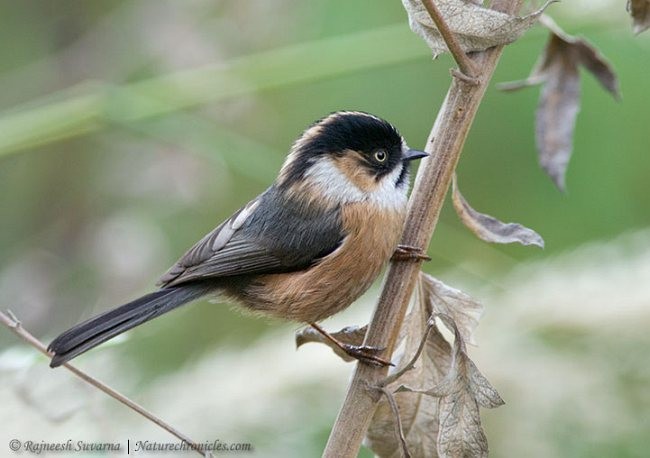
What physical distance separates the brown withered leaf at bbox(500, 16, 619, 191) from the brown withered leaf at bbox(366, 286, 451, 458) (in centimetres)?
49

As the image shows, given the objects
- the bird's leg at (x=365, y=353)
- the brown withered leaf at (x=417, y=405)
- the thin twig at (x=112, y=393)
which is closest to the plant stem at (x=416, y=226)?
the bird's leg at (x=365, y=353)

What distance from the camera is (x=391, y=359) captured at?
6.61 feet

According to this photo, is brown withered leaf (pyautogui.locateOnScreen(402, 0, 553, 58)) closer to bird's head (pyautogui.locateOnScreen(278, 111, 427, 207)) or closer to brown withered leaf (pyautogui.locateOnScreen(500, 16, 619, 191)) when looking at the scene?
brown withered leaf (pyautogui.locateOnScreen(500, 16, 619, 191))

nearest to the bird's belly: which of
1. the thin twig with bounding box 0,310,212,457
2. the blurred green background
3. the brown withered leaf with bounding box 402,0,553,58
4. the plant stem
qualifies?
the blurred green background

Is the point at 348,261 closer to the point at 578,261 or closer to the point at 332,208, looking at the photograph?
the point at 332,208

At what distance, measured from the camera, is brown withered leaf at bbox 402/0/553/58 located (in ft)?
6.14

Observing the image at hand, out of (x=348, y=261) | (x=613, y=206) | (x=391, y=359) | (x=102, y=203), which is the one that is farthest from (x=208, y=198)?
(x=391, y=359)

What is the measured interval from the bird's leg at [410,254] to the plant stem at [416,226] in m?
0.01

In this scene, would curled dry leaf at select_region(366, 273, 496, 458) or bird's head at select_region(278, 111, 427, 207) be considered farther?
bird's head at select_region(278, 111, 427, 207)

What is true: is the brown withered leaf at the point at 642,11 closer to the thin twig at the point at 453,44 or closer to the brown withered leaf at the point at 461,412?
the thin twig at the point at 453,44

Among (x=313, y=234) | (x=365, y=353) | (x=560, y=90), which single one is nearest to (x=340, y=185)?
(x=313, y=234)

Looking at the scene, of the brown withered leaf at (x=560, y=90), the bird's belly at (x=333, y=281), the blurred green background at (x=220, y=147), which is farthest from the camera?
the blurred green background at (x=220, y=147)

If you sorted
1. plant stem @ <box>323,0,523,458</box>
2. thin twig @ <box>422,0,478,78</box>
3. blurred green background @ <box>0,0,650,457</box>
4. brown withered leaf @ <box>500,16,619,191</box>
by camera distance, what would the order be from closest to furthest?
thin twig @ <box>422,0,478,78</box> → plant stem @ <box>323,0,523,458</box> → brown withered leaf @ <box>500,16,619,191</box> → blurred green background @ <box>0,0,650,457</box>

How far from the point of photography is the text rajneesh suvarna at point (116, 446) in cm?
208
